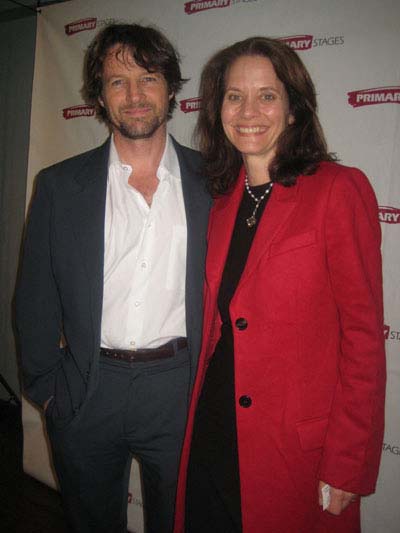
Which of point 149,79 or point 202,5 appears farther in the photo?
point 202,5

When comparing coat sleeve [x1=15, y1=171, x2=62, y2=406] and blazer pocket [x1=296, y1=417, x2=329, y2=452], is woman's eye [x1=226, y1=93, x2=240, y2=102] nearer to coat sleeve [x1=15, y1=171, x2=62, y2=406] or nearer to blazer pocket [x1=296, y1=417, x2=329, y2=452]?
coat sleeve [x1=15, y1=171, x2=62, y2=406]

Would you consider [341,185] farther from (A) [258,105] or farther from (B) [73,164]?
(B) [73,164]

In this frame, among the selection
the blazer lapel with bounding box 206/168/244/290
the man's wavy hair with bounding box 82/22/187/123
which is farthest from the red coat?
the man's wavy hair with bounding box 82/22/187/123

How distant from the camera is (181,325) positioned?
5.18 feet

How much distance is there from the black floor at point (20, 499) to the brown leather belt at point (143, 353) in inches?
56.4

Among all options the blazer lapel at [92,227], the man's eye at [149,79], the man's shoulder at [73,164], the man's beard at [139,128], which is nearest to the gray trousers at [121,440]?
the blazer lapel at [92,227]

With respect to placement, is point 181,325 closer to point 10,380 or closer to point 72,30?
point 72,30

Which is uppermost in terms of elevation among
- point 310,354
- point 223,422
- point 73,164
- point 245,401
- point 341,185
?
point 73,164

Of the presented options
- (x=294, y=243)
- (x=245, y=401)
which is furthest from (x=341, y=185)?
(x=245, y=401)

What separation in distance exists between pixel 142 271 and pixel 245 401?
0.64m

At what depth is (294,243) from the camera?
3.65 feet

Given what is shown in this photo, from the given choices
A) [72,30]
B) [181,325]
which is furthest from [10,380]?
[72,30]

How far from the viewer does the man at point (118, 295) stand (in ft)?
4.98

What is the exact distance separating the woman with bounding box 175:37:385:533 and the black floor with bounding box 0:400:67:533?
1.35 metres
